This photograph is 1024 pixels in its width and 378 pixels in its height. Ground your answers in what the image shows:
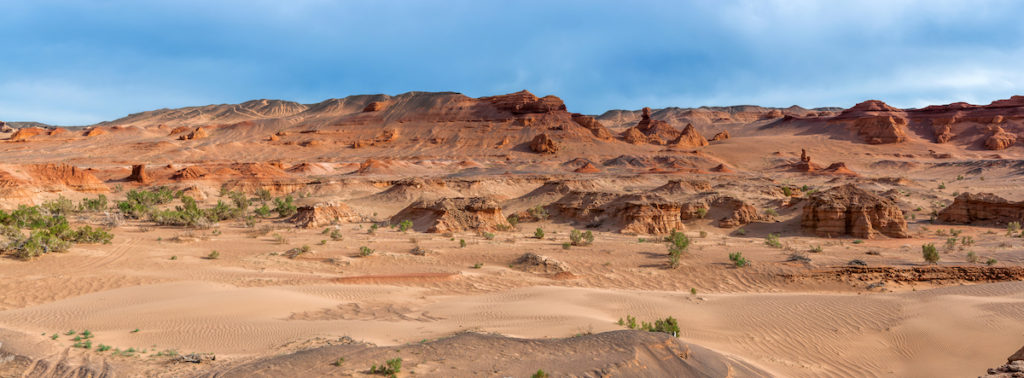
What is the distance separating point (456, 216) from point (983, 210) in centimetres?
2020

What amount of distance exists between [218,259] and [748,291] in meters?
12.6

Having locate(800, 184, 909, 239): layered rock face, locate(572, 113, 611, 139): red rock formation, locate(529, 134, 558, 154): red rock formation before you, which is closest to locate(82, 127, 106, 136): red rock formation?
locate(529, 134, 558, 154): red rock formation

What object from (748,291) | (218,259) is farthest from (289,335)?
(748,291)

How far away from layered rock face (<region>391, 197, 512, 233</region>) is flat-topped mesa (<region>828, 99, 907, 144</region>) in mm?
75941

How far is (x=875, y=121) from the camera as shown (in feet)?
254

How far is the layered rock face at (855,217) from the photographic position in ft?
56.0

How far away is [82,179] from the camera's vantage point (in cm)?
3130

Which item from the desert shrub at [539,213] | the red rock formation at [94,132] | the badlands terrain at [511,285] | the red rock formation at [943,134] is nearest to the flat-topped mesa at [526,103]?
the badlands terrain at [511,285]

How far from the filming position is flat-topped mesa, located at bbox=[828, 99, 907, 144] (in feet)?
241

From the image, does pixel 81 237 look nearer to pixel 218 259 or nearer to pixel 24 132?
pixel 218 259

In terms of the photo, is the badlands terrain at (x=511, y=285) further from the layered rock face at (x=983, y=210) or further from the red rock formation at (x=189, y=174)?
the red rock formation at (x=189, y=174)

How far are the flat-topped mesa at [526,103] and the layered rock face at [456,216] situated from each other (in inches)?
2433

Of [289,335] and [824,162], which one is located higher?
[824,162]

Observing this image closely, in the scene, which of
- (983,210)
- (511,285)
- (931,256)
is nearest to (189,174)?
(511,285)
